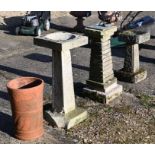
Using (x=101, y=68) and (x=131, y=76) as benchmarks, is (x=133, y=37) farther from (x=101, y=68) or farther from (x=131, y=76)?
(x=101, y=68)

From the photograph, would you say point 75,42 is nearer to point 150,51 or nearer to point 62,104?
point 62,104

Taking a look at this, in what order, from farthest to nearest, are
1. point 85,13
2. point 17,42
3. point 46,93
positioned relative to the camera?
point 85,13, point 17,42, point 46,93

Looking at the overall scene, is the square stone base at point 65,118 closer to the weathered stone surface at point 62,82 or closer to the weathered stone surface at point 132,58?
the weathered stone surface at point 62,82

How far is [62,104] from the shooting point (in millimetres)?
8906

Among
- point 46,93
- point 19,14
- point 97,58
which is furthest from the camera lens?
point 19,14

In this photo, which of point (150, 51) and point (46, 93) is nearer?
point (46, 93)

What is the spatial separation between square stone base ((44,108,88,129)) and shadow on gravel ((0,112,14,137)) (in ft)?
2.64

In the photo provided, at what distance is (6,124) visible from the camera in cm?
900

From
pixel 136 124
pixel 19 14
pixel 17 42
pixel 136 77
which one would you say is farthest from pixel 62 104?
pixel 19 14

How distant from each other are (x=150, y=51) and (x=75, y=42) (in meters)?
6.30

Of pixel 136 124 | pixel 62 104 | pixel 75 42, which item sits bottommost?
pixel 136 124

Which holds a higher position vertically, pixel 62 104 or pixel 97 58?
pixel 97 58

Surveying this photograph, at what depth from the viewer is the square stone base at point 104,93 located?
1008cm

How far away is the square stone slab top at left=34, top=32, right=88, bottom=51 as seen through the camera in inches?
327
